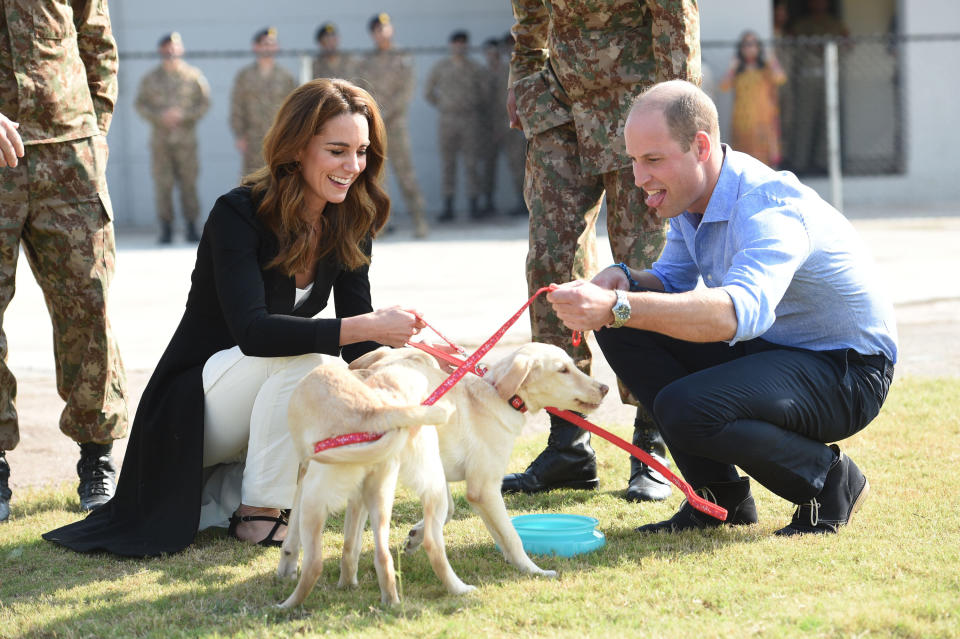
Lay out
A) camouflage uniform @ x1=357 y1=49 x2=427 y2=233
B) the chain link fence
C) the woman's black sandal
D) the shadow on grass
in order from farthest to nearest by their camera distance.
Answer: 1. the chain link fence
2. camouflage uniform @ x1=357 y1=49 x2=427 y2=233
3. the woman's black sandal
4. the shadow on grass

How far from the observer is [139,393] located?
21.1 ft

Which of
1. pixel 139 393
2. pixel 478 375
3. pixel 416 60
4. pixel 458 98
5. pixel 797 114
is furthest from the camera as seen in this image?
pixel 416 60

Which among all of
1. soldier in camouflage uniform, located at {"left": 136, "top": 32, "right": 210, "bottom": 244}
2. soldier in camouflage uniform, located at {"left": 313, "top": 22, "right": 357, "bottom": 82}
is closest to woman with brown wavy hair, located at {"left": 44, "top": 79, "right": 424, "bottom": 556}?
soldier in camouflage uniform, located at {"left": 313, "top": 22, "right": 357, "bottom": 82}

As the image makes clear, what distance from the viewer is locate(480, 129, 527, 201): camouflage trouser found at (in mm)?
15521

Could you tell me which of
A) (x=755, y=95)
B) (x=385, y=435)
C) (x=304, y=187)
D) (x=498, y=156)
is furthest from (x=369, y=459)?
(x=498, y=156)

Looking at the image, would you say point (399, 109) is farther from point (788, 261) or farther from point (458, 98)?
point (788, 261)

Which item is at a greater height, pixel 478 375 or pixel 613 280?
pixel 613 280

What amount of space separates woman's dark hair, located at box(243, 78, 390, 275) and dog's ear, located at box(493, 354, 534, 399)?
35.4 inches

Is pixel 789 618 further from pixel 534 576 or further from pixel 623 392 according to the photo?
pixel 623 392

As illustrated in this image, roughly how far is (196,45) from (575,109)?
14035 millimetres

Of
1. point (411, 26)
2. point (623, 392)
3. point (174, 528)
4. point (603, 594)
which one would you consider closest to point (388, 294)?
point (623, 392)

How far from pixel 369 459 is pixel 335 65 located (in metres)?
12.0

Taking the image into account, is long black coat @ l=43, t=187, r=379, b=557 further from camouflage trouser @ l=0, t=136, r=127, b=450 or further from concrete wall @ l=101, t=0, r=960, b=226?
concrete wall @ l=101, t=0, r=960, b=226

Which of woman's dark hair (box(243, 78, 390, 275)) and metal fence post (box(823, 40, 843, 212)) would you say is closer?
woman's dark hair (box(243, 78, 390, 275))
